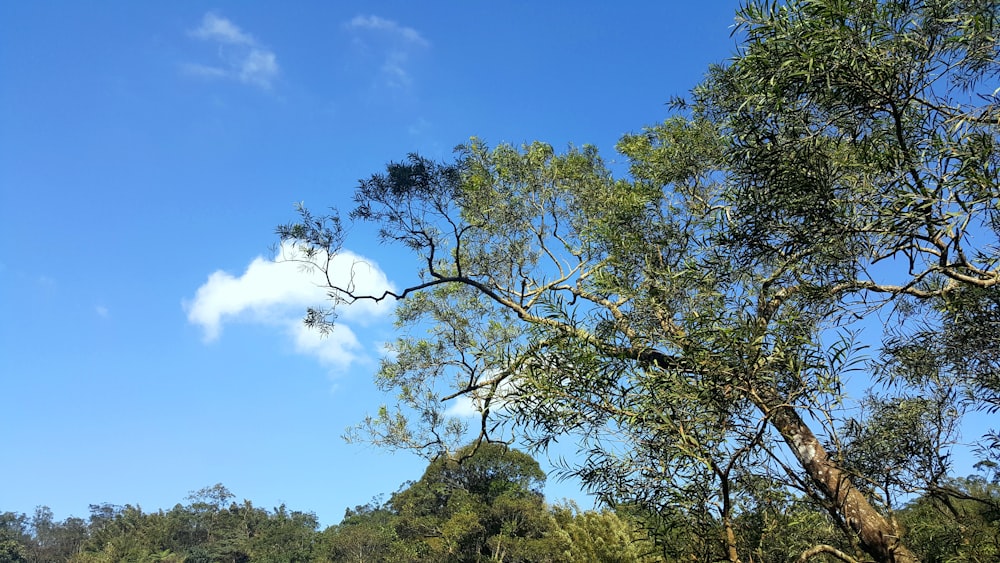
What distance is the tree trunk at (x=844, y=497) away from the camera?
4.50 m

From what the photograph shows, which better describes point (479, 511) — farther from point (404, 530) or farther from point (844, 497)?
point (844, 497)

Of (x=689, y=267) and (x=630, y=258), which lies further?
(x=630, y=258)

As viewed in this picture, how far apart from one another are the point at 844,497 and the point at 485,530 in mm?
26225

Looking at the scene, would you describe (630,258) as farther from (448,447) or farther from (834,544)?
(448,447)

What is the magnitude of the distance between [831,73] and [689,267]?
61.9 inches

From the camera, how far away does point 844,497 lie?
4352mm

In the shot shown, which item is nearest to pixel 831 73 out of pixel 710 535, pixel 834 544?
pixel 710 535

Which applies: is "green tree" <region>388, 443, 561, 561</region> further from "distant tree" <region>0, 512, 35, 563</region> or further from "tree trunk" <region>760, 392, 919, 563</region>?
"distant tree" <region>0, 512, 35, 563</region>

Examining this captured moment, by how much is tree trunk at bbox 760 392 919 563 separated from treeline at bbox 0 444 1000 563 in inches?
8.2

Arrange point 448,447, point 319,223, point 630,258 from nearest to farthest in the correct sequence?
point 630,258 → point 319,223 → point 448,447

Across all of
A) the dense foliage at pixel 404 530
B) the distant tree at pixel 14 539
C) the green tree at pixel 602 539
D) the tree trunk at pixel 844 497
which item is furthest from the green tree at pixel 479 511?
the distant tree at pixel 14 539

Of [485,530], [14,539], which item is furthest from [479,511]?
[14,539]

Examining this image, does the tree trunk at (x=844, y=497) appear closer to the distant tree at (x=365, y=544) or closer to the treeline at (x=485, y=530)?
the treeline at (x=485, y=530)

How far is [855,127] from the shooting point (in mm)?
3617
